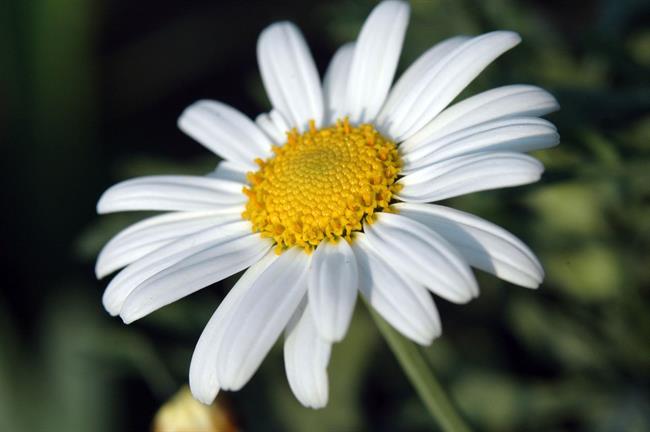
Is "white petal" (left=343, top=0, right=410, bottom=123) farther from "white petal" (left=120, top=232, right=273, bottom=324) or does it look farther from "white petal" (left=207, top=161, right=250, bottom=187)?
"white petal" (left=120, top=232, right=273, bottom=324)

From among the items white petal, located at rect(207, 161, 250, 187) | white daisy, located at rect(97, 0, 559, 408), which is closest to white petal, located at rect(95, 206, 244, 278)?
white daisy, located at rect(97, 0, 559, 408)

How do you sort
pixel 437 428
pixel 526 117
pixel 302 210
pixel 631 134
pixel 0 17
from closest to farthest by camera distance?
pixel 526 117 < pixel 302 210 < pixel 631 134 < pixel 437 428 < pixel 0 17

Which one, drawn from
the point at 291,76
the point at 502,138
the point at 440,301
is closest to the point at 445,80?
the point at 502,138

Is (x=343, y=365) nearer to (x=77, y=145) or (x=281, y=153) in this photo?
(x=281, y=153)

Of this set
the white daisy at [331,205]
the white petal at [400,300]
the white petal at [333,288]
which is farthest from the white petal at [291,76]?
the white petal at [400,300]

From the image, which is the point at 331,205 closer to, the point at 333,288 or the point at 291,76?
the point at 333,288

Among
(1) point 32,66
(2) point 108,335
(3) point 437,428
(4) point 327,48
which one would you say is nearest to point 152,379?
(2) point 108,335
